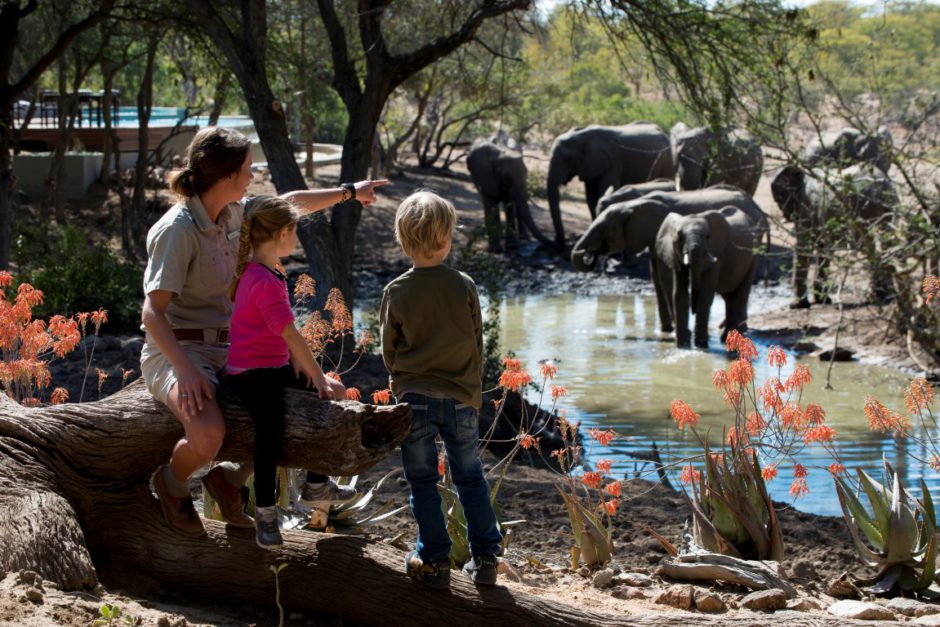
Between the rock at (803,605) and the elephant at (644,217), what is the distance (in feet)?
46.8

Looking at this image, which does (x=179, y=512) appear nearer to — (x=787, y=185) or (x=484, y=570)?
(x=484, y=570)

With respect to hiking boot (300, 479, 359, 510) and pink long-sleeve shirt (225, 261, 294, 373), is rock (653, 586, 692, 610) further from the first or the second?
pink long-sleeve shirt (225, 261, 294, 373)

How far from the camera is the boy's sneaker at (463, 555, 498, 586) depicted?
14.0 feet

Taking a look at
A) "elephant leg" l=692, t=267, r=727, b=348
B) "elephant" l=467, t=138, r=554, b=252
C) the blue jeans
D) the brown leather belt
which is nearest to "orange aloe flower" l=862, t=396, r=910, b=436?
the blue jeans

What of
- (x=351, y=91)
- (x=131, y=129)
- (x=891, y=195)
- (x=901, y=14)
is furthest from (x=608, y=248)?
(x=901, y=14)

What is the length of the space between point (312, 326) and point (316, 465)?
2.02 m

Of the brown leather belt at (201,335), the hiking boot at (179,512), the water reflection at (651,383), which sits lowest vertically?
the water reflection at (651,383)

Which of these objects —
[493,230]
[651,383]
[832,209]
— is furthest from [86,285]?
[493,230]

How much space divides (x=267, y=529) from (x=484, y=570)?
2.60 feet

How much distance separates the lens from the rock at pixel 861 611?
15.1 feet

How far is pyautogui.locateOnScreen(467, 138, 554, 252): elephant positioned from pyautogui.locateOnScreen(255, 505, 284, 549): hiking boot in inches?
884

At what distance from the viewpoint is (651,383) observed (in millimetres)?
14328

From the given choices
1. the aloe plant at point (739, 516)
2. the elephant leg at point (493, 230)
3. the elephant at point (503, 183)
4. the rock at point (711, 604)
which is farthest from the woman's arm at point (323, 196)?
the elephant at point (503, 183)

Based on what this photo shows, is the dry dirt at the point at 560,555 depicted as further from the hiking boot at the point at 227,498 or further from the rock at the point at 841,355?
the hiking boot at the point at 227,498
